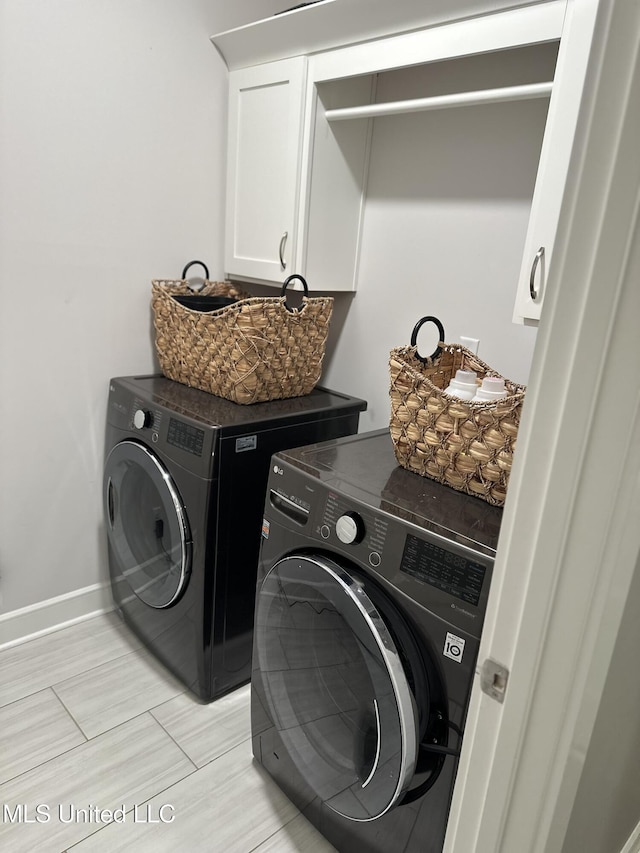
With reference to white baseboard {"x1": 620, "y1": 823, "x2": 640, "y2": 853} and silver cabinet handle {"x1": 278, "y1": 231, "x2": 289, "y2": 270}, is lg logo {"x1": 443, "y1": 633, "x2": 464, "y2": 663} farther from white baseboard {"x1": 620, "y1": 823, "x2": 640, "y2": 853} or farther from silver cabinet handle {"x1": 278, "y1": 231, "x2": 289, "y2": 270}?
silver cabinet handle {"x1": 278, "y1": 231, "x2": 289, "y2": 270}

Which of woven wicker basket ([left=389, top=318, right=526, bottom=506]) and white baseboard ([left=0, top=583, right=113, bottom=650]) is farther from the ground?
woven wicker basket ([left=389, top=318, right=526, bottom=506])

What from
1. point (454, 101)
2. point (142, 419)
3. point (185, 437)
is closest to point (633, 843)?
point (185, 437)

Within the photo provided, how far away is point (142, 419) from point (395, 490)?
866mm

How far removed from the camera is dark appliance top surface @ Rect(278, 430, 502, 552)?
43.1 inches

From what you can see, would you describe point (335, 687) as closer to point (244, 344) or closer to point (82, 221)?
point (244, 344)

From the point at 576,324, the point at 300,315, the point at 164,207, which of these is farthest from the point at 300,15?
the point at 576,324

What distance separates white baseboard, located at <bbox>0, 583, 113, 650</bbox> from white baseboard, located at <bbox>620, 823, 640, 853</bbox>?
67.6 inches

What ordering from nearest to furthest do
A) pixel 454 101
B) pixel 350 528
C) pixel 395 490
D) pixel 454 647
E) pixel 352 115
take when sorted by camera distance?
1. pixel 454 647
2. pixel 350 528
3. pixel 395 490
4. pixel 454 101
5. pixel 352 115

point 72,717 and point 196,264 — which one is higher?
point 196,264

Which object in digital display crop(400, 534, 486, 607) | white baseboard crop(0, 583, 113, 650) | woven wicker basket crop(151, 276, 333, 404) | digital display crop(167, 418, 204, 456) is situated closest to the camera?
digital display crop(400, 534, 486, 607)

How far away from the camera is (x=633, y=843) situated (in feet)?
3.86

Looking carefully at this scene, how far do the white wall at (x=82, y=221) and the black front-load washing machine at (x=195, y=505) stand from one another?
0.51 feet

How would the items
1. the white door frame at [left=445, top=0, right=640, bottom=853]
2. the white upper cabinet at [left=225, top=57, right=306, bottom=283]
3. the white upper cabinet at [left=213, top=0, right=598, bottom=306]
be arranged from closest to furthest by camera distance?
the white door frame at [left=445, top=0, right=640, bottom=853] < the white upper cabinet at [left=213, top=0, right=598, bottom=306] < the white upper cabinet at [left=225, top=57, right=306, bottom=283]

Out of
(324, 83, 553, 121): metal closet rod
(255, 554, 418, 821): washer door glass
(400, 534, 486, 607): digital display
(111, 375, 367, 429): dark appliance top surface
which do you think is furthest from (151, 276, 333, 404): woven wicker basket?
(400, 534, 486, 607): digital display
